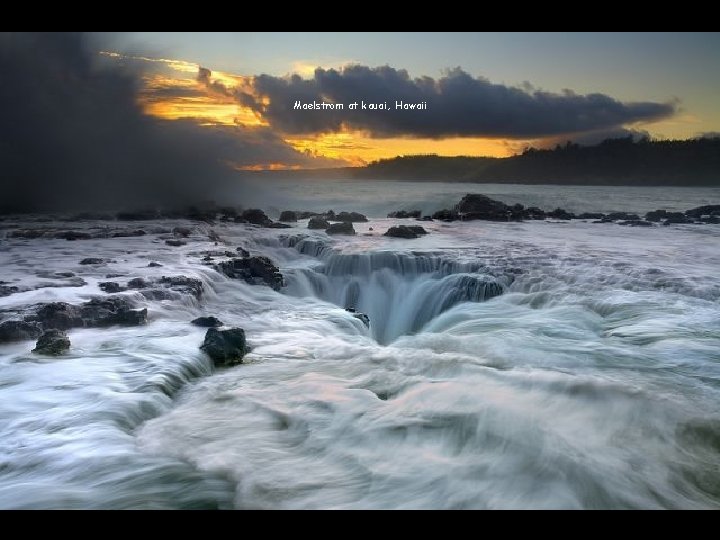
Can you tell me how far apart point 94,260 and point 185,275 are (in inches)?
72.4

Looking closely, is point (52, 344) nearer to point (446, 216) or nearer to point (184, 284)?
point (184, 284)

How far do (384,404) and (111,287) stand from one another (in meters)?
3.97

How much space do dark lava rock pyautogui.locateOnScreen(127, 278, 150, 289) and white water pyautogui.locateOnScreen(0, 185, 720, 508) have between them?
0.37 metres

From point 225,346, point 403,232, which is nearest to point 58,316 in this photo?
point 225,346

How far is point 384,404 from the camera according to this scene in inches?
152

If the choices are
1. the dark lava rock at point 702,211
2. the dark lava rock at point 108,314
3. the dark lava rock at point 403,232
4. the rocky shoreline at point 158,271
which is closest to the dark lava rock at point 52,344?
the rocky shoreline at point 158,271

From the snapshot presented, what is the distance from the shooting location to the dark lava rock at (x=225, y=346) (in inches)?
182

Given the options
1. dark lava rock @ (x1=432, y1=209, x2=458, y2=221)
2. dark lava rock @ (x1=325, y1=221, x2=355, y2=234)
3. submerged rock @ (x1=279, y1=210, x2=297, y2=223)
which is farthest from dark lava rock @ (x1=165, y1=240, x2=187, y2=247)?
dark lava rock @ (x1=432, y1=209, x2=458, y2=221)

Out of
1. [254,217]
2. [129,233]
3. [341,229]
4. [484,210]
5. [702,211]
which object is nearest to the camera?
[129,233]

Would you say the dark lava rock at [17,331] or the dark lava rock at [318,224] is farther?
the dark lava rock at [318,224]

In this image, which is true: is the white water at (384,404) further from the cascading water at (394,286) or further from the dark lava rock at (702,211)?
the dark lava rock at (702,211)

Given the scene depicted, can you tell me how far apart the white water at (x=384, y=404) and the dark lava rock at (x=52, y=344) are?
0.26 ft
